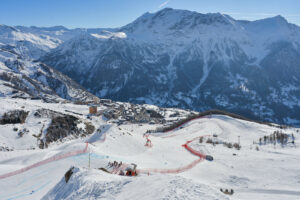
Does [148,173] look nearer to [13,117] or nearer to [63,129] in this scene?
[63,129]

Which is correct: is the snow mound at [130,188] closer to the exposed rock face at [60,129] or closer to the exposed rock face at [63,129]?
the exposed rock face at [60,129]

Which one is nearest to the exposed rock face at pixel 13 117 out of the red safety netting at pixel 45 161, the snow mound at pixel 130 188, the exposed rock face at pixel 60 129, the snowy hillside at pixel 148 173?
the exposed rock face at pixel 60 129

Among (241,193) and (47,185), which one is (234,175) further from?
(47,185)

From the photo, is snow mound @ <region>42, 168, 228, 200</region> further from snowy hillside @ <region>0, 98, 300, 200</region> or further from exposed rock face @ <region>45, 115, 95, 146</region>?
exposed rock face @ <region>45, 115, 95, 146</region>

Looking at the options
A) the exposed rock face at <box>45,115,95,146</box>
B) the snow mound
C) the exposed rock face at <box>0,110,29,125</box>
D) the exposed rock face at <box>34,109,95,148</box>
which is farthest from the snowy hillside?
the exposed rock face at <box>0,110,29,125</box>

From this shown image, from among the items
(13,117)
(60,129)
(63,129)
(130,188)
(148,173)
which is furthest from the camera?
(13,117)

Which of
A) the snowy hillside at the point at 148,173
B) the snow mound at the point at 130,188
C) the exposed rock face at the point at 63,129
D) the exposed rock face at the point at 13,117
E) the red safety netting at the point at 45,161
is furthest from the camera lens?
the exposed rock face at the point at 13,117

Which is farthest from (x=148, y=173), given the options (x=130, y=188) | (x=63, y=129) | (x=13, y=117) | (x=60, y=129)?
(x=13, y=117)
